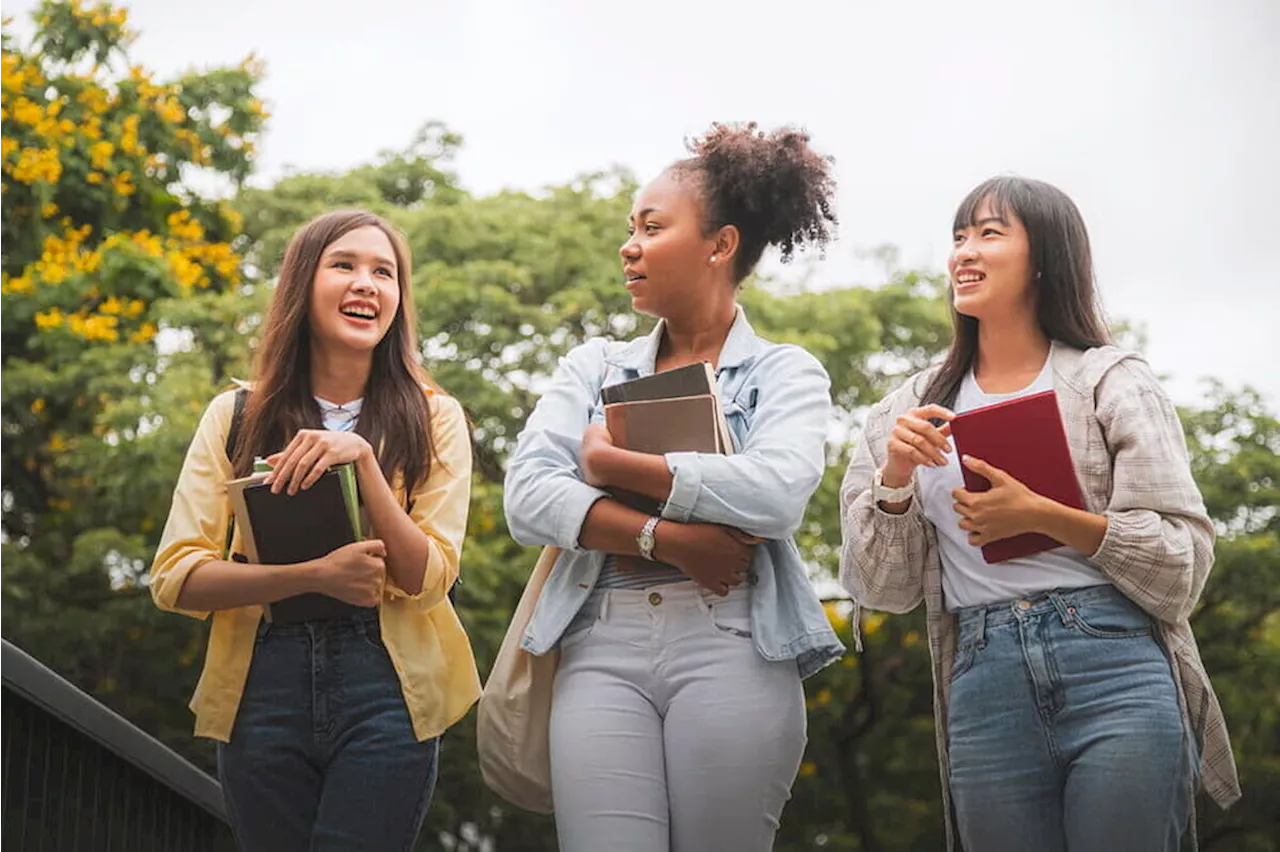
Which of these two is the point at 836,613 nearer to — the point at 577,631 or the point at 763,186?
the point at 763,186

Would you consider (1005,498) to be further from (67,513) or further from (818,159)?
(67,513)


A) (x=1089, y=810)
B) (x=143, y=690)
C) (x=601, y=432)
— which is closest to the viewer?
(x=1089, y=810)

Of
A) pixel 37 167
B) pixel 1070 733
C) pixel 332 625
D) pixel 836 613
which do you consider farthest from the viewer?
pixel 836 613

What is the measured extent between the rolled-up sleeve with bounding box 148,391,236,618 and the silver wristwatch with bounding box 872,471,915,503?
126 centimetres

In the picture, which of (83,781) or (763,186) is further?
(83,781)

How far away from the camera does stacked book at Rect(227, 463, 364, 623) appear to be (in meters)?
2.77

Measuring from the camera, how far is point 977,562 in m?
2.85

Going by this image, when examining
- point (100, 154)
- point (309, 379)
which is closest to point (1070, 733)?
point (309, 379)

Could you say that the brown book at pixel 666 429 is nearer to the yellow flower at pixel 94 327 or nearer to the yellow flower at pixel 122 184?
the yellow flower at pixel 94 327

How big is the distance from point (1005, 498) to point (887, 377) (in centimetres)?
552

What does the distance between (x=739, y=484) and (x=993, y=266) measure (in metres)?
0.73

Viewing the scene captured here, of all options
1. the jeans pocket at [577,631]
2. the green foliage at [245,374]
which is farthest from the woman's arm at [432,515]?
the green foliage at [245,374]

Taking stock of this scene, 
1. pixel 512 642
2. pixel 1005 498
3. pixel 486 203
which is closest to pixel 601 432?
pixel 512 642

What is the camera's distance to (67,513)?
7504 mm
